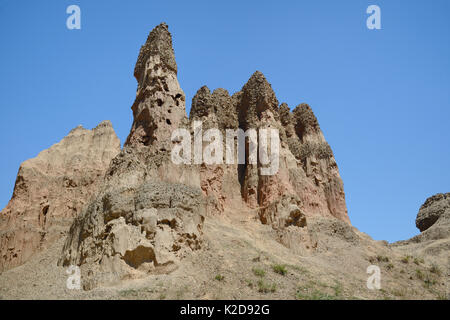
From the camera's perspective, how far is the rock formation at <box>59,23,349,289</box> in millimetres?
19516

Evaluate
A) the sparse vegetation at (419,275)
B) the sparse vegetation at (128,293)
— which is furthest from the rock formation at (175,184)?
the sparse vegetation at (419,275)

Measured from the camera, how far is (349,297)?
19.2 metres

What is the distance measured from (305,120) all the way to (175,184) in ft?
65.6

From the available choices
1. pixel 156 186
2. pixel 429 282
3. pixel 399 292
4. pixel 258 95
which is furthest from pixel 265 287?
pixel 258 95

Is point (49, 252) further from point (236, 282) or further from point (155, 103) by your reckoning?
point (236, 282)

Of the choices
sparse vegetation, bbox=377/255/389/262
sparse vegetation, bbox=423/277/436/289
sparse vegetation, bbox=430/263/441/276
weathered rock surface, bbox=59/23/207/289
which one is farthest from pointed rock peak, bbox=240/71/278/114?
sparse vegetation, bbox=423/277/436/289

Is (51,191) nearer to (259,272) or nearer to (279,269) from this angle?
(259,272)

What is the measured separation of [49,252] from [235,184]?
12374mm

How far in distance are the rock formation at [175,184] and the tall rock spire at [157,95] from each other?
59 millimetres

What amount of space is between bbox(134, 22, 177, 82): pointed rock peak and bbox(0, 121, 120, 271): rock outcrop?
335 inches

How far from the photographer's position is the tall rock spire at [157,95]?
25.2m

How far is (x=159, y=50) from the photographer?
2795 centimetres

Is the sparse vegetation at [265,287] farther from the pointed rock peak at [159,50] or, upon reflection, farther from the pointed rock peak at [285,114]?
the pointed rock peak at [285,114]
